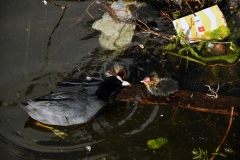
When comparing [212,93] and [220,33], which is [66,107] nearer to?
[212,93]

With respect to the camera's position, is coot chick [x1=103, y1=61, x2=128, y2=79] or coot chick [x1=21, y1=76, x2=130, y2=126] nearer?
coot chick [x1=21, y1=76, x2=130, y2=126]

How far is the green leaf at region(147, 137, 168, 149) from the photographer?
10.3 ft

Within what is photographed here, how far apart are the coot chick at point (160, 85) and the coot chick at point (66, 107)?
1.41 feet

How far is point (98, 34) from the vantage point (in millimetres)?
3977

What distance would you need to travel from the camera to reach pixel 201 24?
3771 millimetres

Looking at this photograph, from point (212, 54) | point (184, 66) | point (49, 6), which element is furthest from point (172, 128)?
point (49, 6)

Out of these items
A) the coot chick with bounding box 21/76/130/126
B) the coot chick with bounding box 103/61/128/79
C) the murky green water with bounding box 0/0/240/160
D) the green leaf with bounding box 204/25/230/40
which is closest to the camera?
the coot chick with bounding box 21/76/130/126

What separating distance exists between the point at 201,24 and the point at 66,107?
169cm

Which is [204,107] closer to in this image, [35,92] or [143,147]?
[143,147]

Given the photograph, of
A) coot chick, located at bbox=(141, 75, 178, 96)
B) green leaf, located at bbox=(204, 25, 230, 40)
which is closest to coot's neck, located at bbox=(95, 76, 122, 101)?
coot chick, located at bbox=(141, 75, 178, 96)

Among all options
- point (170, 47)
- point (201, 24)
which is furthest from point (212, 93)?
point (201, 24)

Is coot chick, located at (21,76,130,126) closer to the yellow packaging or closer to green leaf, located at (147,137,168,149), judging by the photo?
green leaf, located at (147,137,168,149)

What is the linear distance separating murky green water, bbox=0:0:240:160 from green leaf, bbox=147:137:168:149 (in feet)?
0.14

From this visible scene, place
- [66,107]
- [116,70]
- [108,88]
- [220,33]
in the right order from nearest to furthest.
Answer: [66,107]
[108,88]
[116,70]
[220,33]
